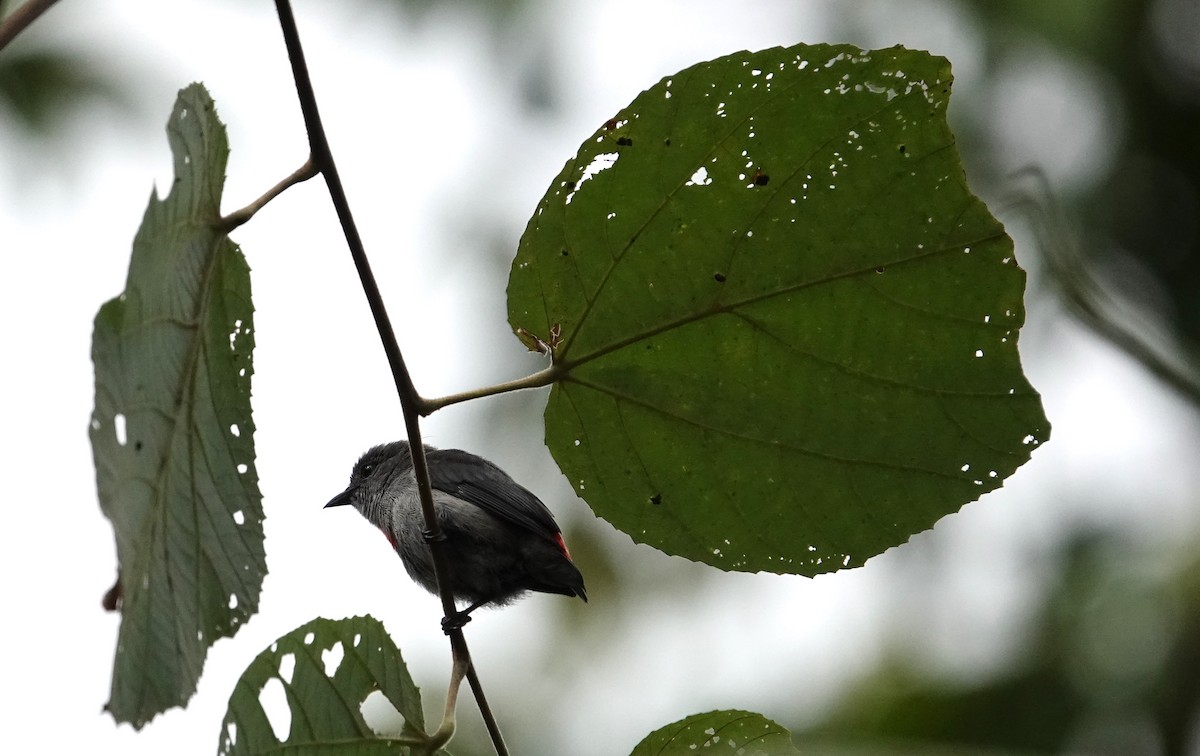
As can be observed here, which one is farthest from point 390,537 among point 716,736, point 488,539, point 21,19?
point 21,19

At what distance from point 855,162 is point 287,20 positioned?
84 cm

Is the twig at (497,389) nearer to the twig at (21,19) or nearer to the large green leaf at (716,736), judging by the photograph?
the large green leaf at (716,736)

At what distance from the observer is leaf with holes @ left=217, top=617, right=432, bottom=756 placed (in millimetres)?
2113

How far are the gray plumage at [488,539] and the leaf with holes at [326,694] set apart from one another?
104 inches

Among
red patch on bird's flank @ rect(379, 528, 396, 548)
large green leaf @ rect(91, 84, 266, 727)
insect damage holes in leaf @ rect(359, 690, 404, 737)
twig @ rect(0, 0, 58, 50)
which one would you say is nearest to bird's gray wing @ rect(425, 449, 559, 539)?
red patch on bird's flank @ rect(379, 528, 396, 548)

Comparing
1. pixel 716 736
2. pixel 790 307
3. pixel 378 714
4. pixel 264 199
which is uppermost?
pixel 264 199

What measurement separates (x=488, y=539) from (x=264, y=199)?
3.16 m

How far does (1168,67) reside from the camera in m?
9.62

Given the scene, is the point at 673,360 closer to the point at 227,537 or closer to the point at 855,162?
the point at 855,162

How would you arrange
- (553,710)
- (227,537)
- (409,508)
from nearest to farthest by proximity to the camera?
(227,537), (409,508), (553,710)

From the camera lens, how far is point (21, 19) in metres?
1.20

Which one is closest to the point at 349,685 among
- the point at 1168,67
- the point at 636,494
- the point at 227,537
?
the point at 227,537

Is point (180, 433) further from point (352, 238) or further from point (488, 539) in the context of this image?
point (488, 539)

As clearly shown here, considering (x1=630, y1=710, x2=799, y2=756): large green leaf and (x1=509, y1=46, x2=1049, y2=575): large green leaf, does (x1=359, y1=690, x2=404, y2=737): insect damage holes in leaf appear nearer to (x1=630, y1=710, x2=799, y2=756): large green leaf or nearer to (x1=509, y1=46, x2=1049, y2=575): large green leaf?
(x1=630, y1=710, x2=799, y2=756): large green leaf
